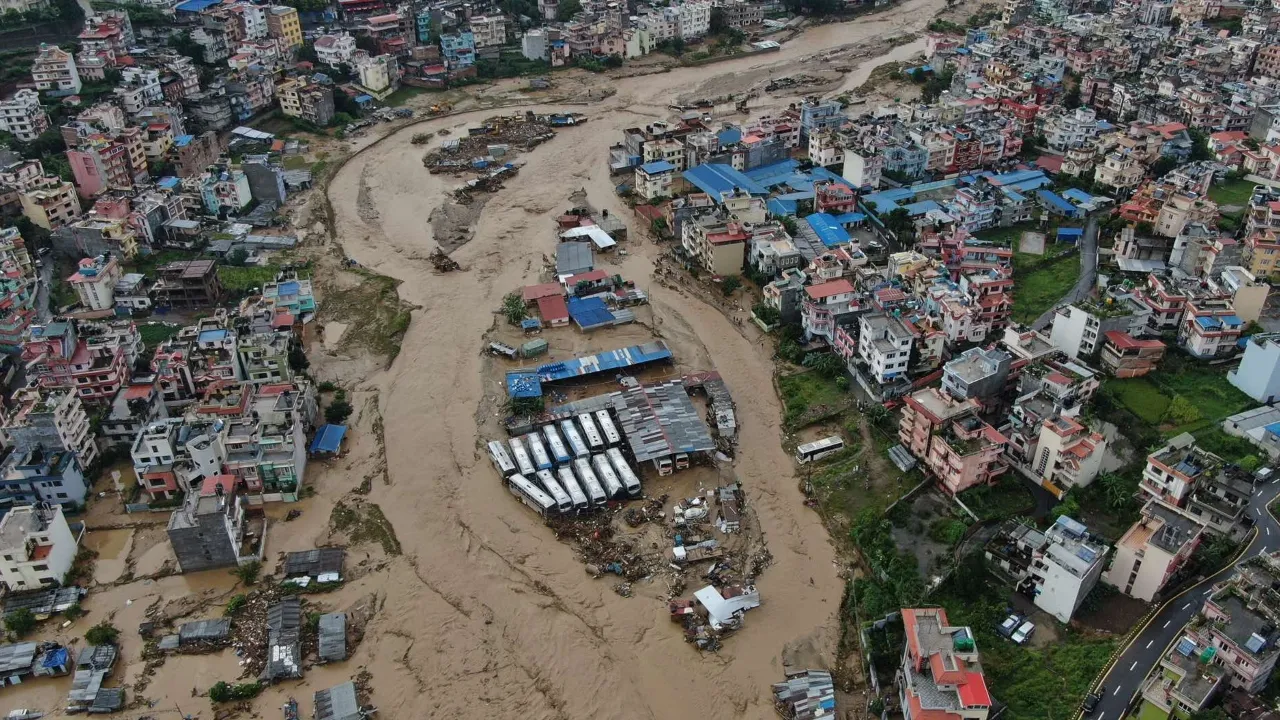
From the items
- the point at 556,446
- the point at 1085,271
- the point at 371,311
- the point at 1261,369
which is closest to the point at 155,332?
the point at 371,311

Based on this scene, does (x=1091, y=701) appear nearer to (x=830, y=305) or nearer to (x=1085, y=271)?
(x=830, y=305)

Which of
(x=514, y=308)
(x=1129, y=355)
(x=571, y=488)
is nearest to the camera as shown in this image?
(x=571, y=488)

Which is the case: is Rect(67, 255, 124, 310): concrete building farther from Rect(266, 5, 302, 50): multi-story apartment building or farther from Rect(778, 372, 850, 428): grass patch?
Rect(266, 5, 302, 50): multi-story apartment building

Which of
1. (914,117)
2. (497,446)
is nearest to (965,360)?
(497,446)

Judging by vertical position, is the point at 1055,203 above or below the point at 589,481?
above

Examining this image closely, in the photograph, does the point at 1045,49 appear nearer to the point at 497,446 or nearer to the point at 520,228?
the point at 520,228

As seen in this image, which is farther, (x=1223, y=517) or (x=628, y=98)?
(x=628, y=98)
